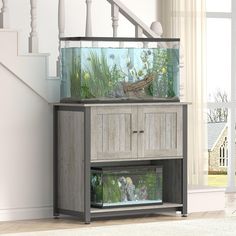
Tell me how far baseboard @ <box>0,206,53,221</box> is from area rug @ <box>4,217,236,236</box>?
2.01 ft

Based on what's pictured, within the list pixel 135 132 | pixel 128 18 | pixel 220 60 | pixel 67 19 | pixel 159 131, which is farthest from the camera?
pixel 220 60

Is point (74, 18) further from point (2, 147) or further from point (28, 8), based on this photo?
point (2, 147)

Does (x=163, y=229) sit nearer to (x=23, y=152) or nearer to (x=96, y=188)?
(x=96, y=188)

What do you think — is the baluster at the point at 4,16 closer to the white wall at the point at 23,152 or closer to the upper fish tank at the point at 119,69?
the white wall at the point at 23,152

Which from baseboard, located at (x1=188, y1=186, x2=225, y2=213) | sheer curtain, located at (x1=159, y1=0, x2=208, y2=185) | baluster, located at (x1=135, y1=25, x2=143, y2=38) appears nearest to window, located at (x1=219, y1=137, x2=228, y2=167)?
sheer curtain, located at (x1=159, y1=0, x2=208, y2=185)

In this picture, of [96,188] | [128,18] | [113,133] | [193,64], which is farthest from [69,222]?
[193,64]

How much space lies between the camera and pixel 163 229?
270 inches

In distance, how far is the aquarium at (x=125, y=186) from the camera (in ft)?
23.9

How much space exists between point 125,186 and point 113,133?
46 cm

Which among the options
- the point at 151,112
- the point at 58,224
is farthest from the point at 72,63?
the point at 58,224

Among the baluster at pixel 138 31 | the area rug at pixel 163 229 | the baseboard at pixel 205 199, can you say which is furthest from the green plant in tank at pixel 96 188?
the baluster at pixel 138 31

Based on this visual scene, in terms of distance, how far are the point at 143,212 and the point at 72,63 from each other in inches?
51.3

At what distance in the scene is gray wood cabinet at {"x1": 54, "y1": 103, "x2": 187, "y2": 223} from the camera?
714 centimetres

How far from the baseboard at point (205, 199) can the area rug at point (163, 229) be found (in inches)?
23.8
